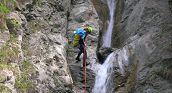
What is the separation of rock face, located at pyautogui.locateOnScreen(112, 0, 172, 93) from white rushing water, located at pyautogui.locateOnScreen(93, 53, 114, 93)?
1443 millimetres

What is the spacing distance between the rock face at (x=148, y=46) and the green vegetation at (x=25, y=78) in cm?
522

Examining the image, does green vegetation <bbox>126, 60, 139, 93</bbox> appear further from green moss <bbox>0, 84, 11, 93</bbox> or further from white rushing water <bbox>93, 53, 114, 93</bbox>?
green moss <bbox>0, 84, 11, 93</bbox>

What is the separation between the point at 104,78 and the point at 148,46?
12.4 feet

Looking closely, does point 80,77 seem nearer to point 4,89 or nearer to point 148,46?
point 148,46

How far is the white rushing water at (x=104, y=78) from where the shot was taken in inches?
739

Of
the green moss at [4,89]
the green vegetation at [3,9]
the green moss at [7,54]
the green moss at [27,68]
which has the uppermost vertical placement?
the green vegetation at [3,9]

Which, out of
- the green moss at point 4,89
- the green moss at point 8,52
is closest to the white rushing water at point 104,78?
the green moss at point 8,52

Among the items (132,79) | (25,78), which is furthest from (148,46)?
(25,78)

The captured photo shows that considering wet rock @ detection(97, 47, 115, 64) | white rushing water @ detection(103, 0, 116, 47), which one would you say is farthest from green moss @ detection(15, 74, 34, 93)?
white rushing water @ detection(103, 0, 116, 47)

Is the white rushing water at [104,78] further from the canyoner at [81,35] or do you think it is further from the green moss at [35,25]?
the green moss at [35,25]

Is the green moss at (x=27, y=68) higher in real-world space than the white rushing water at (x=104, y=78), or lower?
higher

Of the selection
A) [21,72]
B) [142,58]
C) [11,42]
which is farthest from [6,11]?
[142,58]

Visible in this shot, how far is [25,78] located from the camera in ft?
49.0

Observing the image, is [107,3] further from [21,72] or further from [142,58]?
[21,72]
